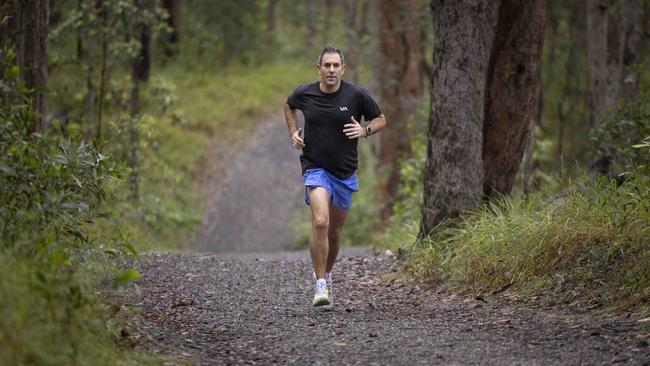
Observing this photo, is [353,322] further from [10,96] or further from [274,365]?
[10,96]

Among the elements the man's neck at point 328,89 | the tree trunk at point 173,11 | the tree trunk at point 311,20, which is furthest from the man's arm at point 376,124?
the tree trunk at point 311,20

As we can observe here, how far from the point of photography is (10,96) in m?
6.82

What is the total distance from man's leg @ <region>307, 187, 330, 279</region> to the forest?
1.69m

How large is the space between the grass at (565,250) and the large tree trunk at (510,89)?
1.39 metres

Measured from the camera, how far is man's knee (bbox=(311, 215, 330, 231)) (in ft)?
26.6

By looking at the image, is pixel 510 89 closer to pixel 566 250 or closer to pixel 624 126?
pixel 624 126

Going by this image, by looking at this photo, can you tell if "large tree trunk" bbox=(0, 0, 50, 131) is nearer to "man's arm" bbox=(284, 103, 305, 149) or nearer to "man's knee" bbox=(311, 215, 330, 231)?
"man's arm" bbox=(284, 103, 305, 149)

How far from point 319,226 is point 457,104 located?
2.98 metres

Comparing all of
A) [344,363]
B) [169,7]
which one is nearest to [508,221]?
[344,363]

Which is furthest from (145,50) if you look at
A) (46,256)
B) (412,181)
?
(46,256)

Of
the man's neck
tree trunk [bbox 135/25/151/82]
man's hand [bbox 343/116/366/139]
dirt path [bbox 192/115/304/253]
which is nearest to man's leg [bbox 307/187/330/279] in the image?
man's hand [bbox 343/116/366/139]

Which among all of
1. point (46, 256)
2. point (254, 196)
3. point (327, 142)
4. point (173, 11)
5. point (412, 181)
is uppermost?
point (173, 11)

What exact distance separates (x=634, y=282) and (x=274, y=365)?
10.7 feet

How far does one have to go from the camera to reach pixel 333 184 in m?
8.37
